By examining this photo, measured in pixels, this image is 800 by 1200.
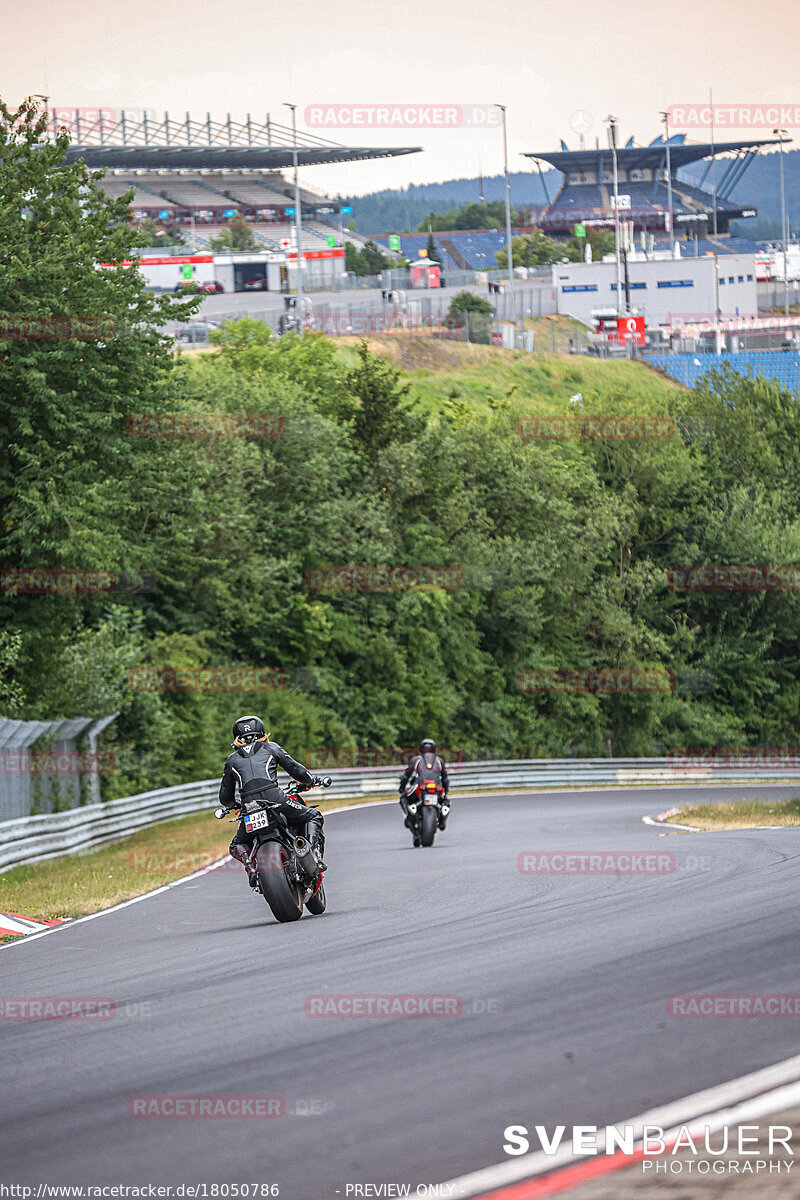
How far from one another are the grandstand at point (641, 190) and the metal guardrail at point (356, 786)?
474 ft

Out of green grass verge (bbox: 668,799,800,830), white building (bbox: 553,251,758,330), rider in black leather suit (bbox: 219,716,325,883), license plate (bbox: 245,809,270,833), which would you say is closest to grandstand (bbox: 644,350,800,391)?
white building (bbox: 553,251,758,330)

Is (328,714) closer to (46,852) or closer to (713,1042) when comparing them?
(46,852)

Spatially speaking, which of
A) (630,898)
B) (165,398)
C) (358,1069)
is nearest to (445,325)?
(165,398)

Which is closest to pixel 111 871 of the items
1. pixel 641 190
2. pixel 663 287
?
pixel 663 287

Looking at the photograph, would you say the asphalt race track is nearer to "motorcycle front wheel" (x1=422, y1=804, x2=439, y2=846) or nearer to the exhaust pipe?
the exhaust pipe

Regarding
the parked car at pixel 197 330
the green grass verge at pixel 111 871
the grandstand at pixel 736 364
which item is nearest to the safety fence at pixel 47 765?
the green grass verge at pixel 111 871

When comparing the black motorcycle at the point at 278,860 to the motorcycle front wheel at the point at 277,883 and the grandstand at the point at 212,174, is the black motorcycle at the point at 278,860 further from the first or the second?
the grandstand at the point at 212,174

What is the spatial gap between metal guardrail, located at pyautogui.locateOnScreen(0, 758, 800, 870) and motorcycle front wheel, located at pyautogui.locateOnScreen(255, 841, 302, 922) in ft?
26.7

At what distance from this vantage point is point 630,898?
10.8 m

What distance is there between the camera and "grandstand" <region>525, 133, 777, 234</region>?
181m

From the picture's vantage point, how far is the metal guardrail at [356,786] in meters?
19.9

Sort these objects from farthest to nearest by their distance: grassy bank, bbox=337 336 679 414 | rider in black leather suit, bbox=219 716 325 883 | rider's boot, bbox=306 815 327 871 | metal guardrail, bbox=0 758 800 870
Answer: grassy bank, bbox=337 336 679 414 → metal guardrail, bbox=0 758 800 870 → rider's boot, bbox=306 815 327 871 → rider in black leather suit, bbox=219 716 325 883

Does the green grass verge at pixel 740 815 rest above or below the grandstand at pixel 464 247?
below

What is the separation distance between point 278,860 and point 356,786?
25.7m
